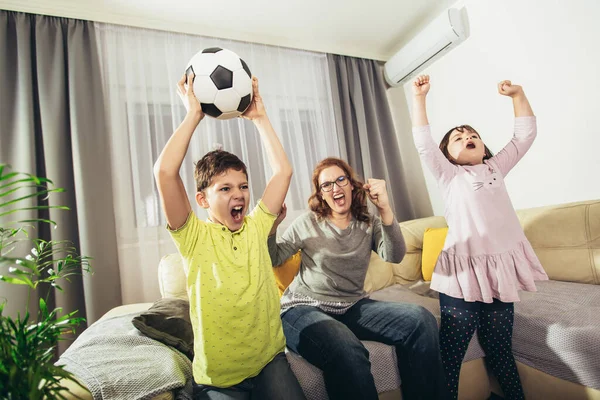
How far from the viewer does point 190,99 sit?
103 cm

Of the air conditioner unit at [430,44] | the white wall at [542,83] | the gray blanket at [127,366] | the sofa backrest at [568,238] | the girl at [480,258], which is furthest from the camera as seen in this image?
the air conditioner unit at [430,44]

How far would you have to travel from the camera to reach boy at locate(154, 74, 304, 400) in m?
0.95

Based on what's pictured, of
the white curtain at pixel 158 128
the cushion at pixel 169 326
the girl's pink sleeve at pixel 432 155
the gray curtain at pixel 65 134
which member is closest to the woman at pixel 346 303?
the girl's pink sleeve at pixel 432 155

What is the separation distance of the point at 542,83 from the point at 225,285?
2.36 meters

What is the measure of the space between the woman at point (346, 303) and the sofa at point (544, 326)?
10cm

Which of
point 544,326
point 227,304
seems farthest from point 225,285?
point 544,326

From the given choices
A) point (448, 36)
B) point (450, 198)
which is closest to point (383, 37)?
point (448, 36)

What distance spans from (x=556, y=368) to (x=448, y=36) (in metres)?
2.30

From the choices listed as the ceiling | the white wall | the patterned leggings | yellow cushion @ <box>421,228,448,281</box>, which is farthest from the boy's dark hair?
the white wall

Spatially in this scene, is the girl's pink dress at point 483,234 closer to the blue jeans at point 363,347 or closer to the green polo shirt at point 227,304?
the blue jeans at point 363,347

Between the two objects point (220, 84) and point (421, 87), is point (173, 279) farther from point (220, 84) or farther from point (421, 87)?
point (421, 87)

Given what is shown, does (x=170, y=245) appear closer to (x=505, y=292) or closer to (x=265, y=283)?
(x=265, y=283)

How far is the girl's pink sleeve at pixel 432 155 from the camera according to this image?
4.28ft

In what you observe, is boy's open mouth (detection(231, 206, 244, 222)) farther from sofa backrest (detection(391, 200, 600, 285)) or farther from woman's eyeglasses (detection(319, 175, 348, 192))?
sofa backrest (detection(391, 200, 600, 285))
